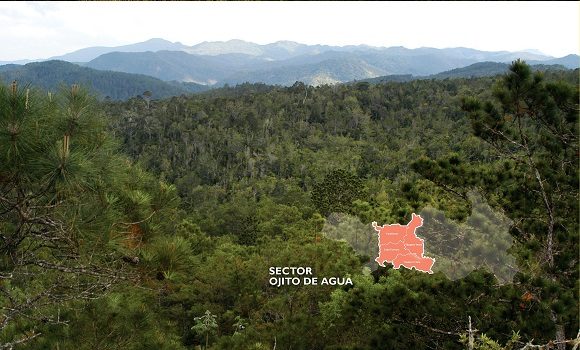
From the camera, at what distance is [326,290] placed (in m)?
8.94

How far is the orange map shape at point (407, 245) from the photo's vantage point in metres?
5.39

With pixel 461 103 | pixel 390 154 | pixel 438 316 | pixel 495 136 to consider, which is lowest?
pixel 390 154

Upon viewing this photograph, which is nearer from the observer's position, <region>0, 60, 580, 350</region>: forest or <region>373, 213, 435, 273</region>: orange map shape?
<region>0, 60, 580, 350</region>: forest

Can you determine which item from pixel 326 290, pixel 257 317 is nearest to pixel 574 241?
pixel 326 290

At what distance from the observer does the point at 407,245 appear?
213 inches

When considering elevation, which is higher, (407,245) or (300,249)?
(407,245)

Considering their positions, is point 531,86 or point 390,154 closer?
point 531,86

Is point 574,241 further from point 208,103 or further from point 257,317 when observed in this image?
point 208,103

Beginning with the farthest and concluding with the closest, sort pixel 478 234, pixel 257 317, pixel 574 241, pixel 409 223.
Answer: pixel 257 317 < pixel 478 234 < pixel 409 223 < pixel 574 241

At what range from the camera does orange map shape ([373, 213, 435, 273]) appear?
539 centimetres

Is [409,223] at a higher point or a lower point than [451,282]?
higher

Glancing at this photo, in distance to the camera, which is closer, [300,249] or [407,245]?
[407,245]

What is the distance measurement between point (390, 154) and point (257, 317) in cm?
4146

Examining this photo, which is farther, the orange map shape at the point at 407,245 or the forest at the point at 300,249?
the orange map shape at the point at 407,245
